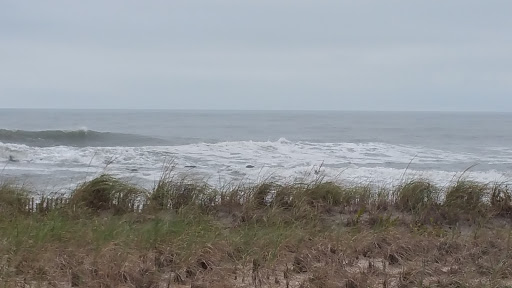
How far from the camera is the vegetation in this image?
3941 millimetres

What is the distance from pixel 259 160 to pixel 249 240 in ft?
45.3

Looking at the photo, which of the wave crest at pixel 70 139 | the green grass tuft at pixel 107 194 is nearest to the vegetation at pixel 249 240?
the green grass tuft at pixel 107 194

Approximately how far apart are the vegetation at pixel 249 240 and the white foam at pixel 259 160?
4600mm

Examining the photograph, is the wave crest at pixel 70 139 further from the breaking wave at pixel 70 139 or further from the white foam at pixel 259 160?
the white foam at pixel 259 160

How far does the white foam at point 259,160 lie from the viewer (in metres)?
13.6

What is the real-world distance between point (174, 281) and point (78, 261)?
85 centimetres

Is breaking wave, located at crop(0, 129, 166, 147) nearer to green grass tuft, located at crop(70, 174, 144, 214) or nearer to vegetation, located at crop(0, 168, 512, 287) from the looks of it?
green grass tuft, located at crop(70, 174, 144, 214)

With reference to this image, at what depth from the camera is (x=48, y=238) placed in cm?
450

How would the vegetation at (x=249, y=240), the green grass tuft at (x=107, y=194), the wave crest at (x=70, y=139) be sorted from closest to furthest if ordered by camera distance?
1. the vegetation at (x=249, y=240)
2. the green grass tuft at (x=107, y=194)
3. the wave crest at (x=70, y=139)

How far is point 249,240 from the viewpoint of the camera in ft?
15.6

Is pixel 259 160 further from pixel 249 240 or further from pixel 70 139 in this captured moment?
pixel 249 240

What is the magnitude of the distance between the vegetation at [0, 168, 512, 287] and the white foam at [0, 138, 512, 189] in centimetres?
460

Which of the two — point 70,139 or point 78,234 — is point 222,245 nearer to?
point 78,234

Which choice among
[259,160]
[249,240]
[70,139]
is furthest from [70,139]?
[249,240]
